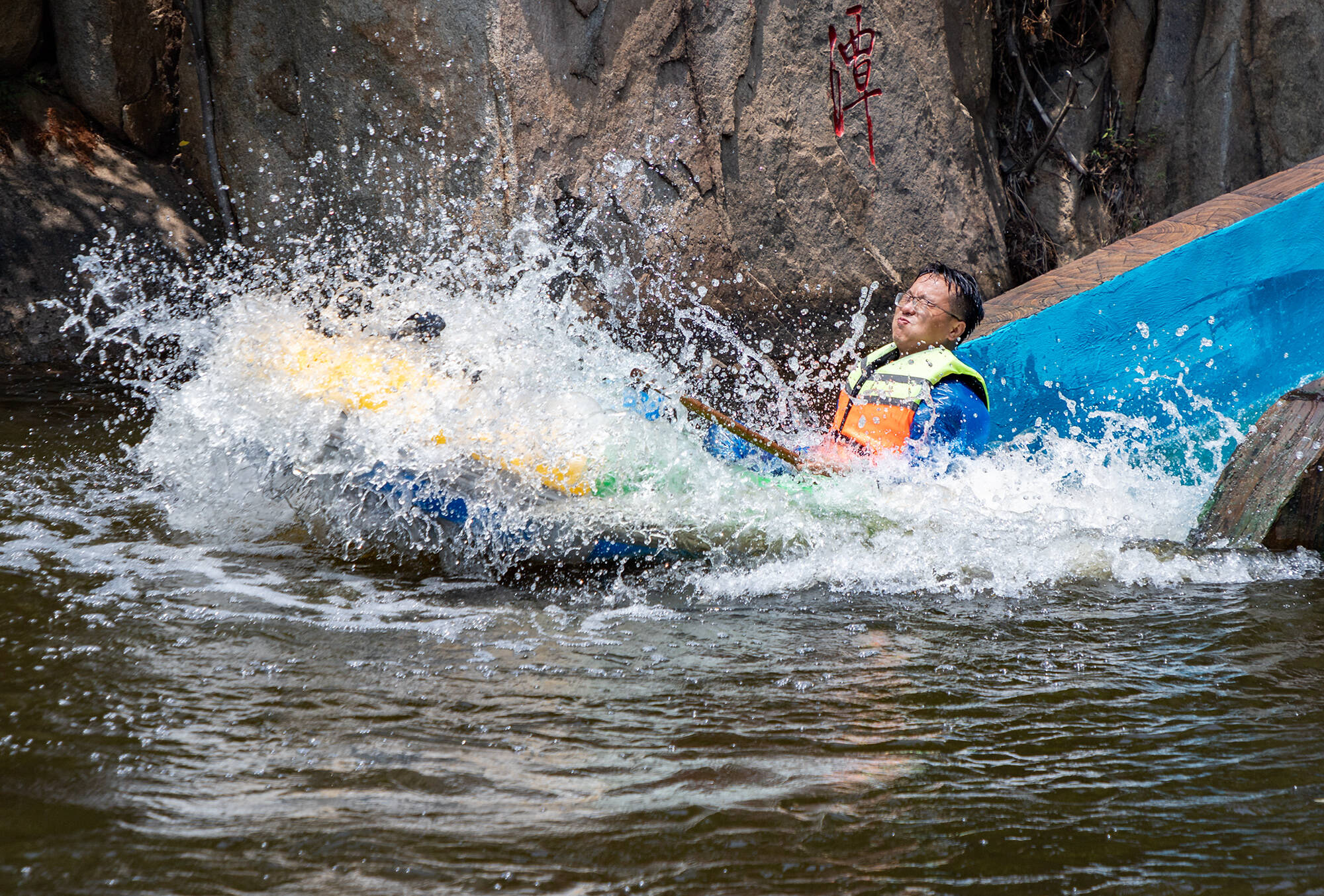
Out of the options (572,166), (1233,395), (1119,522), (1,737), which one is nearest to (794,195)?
(572,166)

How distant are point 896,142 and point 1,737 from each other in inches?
202

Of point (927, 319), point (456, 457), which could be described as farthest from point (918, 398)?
point (456, 457)

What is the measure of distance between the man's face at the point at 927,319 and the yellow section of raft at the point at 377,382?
4.04ft

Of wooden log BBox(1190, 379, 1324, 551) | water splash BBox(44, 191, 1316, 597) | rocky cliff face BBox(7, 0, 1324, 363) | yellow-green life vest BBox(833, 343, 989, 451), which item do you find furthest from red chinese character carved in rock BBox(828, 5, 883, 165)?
wooden log BBox(1190, 379, 1324, 551)

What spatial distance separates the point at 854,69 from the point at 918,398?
314 centimetres

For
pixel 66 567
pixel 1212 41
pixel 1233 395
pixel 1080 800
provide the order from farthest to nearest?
pixel 1212 41, pixel 1233 395, pixel 66 567, pixel 1080 800

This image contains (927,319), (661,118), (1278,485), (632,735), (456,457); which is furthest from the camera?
(661,118)

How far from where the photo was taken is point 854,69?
18.1 feet

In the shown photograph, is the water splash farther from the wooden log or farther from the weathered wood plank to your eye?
the weathered wood plank

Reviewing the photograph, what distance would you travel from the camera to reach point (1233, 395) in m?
3.96

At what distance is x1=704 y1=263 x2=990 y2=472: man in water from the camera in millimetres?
3074

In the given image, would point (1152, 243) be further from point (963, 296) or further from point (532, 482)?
point (532, 482)

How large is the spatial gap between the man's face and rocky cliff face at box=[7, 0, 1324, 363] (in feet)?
7.50

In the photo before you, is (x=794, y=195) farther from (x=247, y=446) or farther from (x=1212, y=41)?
(x=247, y=446)
